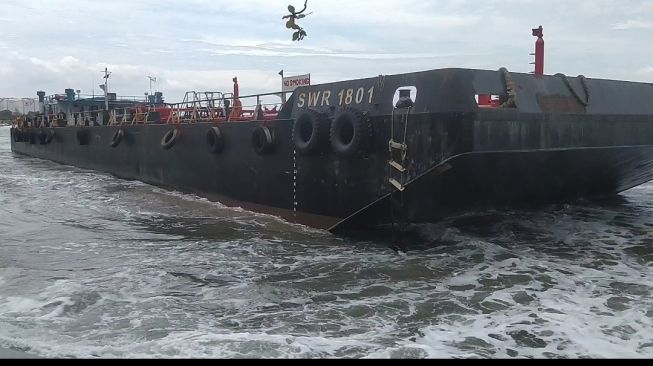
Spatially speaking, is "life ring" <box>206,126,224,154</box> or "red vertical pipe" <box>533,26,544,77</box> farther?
"life ring" <box>206,126,224,154</box>

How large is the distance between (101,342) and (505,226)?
6413 millimetres

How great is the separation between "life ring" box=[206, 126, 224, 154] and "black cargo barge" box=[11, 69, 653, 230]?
89cm

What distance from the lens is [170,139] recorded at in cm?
1409

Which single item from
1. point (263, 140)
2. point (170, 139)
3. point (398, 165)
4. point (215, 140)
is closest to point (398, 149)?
Answer: point (398, 165)

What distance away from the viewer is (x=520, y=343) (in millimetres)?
4535

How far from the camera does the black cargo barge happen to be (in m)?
7.27

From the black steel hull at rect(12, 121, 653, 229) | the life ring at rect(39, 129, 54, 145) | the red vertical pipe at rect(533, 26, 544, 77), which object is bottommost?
the black steel hull at rect(12, 121, 653, 229)

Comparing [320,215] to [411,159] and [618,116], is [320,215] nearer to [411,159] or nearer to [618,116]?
[411,159]

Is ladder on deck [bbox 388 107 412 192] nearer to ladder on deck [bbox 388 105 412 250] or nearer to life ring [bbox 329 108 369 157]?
ladder on deck [bbox 388 105 412 250]

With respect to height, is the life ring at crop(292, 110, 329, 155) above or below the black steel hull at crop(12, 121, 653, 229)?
above

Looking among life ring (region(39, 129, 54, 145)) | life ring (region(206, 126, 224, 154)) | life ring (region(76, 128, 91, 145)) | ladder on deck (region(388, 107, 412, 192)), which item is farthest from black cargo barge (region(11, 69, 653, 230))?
life ring (region(39, 129, 54, 145))

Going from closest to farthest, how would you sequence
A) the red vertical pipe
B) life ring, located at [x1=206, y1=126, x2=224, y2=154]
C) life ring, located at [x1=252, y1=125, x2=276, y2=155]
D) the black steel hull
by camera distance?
the black steel hull < the red vertical pipe < life ring, located at [x1=252, y1=125, x2=276, y2=155] < life ring, located at [x1=206, y1=126, x2=224, y2=154]

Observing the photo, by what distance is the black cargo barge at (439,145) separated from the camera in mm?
7270

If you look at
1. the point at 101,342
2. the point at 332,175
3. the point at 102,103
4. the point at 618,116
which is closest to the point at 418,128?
the point at 332,175
